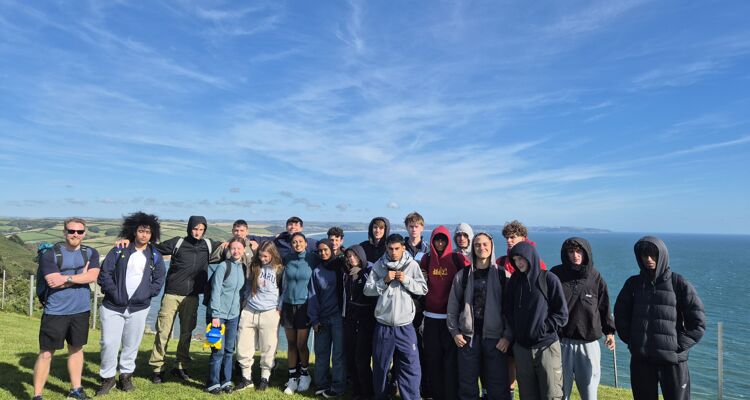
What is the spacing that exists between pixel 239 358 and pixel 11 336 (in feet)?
28.0

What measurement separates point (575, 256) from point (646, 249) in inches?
29.4

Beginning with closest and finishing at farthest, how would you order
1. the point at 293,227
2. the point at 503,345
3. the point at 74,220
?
1. the point at 503,345
2. the point at 74,220
3. the point at 293,227

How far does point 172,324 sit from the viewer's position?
21.3 ft

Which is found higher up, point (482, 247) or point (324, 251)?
point (482, 247)

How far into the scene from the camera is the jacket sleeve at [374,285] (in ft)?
18.0

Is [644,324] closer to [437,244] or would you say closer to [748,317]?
[437,244]

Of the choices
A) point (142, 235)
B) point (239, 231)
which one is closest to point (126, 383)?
point (142, 235)

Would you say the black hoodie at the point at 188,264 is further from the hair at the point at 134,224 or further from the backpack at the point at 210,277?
the hair at the point at 134,224

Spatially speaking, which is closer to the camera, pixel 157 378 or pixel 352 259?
pixel 352 259

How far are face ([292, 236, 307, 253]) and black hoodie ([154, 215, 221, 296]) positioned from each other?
54.2 inches

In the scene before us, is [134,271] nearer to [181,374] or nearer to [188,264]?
[188,264]

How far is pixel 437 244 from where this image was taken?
565 centimetres

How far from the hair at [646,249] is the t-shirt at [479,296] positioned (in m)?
1.69

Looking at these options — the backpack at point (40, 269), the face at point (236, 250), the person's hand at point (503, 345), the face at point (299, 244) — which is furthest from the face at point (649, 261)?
the backpack at point (40, 269)
